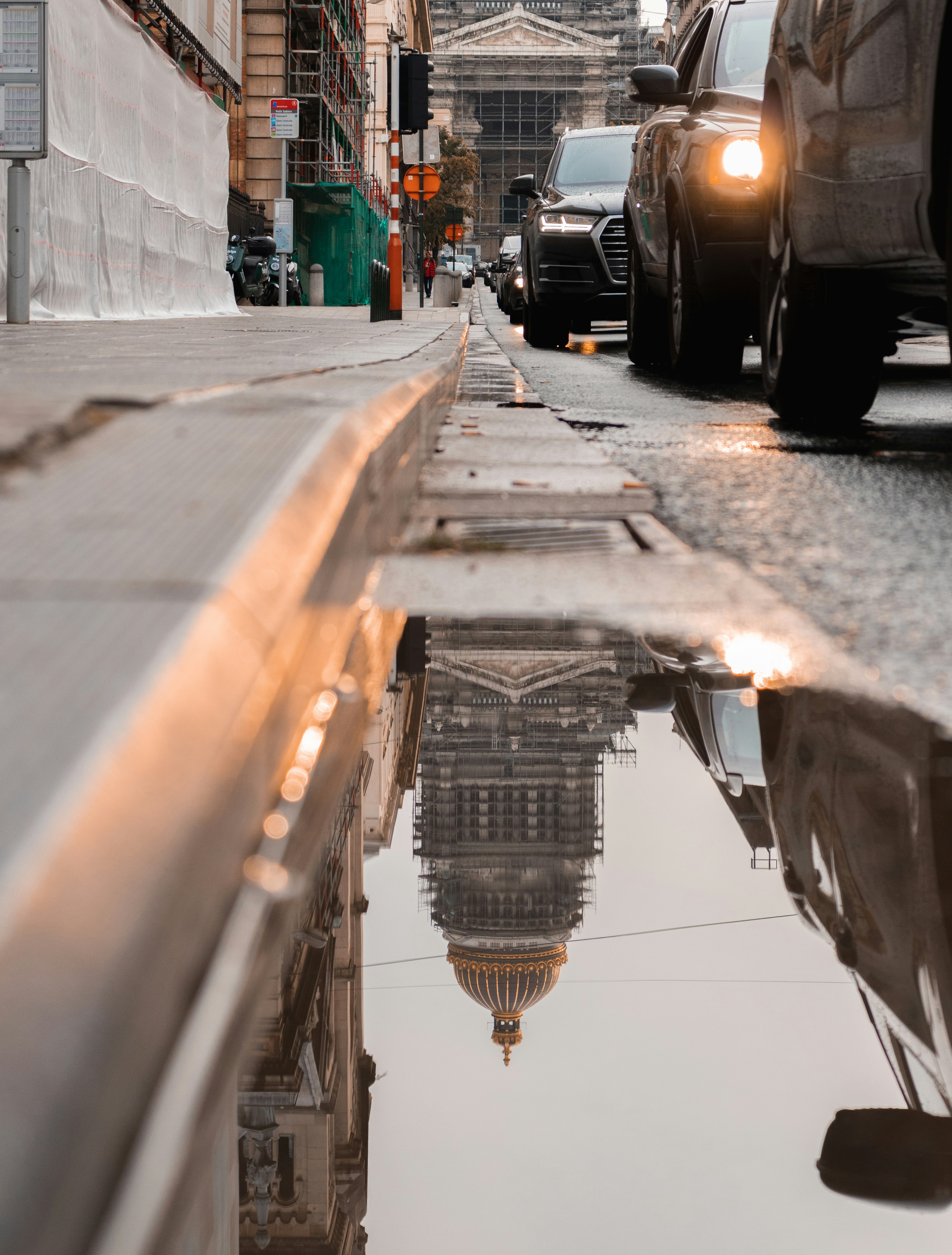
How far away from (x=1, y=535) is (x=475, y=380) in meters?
7.00

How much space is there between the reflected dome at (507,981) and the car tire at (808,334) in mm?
3876

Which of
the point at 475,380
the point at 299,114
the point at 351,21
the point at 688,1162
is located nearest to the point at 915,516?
the point at 688,1162

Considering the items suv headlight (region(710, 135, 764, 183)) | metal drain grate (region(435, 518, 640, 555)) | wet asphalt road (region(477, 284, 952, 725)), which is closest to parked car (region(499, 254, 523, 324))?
suv headlight (region(710, 135, 764, 183))

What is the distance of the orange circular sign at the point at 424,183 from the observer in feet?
73.3

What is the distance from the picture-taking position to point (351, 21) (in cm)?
4525

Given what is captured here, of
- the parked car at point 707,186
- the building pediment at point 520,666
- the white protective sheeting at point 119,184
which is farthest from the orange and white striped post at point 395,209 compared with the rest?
the building pediment at point 520,666

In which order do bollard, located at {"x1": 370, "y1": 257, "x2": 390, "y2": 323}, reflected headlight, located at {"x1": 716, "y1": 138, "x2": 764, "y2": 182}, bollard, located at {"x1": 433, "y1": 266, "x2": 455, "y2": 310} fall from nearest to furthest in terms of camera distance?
reflected headlight, located at {"x1": 716, "y1": 138, "x2": 764, "y2": 182}
bollard, located at {"x1": 370, "y1": 257, "x2": 390, "y2": 323}
bollard, located at {"x1": 433, "y1": 266, "x2": 455, "y2": 310}

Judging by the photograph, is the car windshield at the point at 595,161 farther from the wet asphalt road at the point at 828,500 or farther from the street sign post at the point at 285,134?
the street sign post at the point at 285,134

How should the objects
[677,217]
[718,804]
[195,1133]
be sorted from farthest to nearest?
[677,217] → [718,804] → [195,1133]

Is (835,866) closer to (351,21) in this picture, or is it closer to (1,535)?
(1,535)

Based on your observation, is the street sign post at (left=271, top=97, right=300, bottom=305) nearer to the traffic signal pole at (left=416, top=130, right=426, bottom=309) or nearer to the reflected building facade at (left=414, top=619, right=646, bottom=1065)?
the traffic signal pole at (left=416, top=130, right=426, bottom=309)

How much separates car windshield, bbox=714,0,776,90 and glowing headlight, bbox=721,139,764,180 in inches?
25.0

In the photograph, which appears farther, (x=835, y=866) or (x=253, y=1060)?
(x=835, y=866)

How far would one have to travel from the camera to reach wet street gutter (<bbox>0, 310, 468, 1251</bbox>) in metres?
0.54
